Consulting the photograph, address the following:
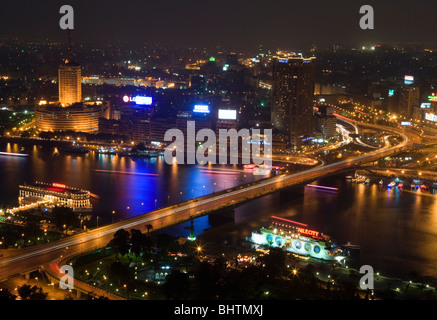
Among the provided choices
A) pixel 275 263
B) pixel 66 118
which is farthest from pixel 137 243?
pixel 66 118

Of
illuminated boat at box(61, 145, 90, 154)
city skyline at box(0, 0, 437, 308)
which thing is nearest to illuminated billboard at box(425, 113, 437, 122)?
city skyline at box(0, 0, 437, 308)

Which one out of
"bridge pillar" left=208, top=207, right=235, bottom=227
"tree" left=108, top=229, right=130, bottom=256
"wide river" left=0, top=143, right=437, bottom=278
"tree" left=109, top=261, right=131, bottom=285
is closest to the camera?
"tree" left=109, top=261, right=131, bottom=285

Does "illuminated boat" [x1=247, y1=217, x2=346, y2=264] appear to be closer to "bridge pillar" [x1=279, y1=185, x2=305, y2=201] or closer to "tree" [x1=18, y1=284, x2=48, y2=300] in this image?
"bridge pillar" [x1=279, y1=185, x2=305, y2=201]

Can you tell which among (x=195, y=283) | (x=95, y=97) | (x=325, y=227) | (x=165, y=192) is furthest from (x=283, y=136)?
(x=195, y=283)

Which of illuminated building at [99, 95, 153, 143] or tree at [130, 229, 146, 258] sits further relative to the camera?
illuminated building at [99, 95, 153, 143]

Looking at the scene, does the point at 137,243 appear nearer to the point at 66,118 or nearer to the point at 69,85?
the point at 66,118
